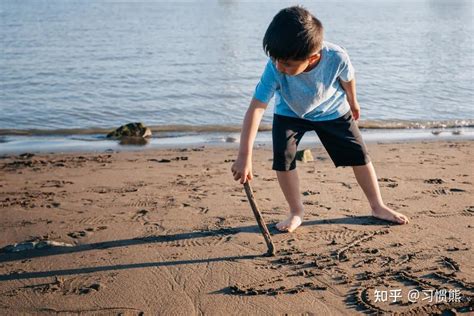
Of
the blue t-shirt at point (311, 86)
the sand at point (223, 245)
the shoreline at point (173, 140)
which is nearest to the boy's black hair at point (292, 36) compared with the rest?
the blue t-shirt at point (311, 86)

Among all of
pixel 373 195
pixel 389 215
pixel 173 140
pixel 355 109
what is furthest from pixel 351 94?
pixel 173 140

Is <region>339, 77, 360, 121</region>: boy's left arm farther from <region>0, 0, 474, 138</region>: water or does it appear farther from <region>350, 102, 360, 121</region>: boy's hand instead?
<region>0, 0, 474, 138</region>: water

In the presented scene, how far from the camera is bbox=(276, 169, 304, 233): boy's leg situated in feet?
14.5

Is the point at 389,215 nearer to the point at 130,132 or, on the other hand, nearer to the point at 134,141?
Result: the point at 134,141

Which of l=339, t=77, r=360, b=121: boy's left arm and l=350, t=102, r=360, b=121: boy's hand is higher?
l=339, t=77, r=360, b=121: boy's left arm

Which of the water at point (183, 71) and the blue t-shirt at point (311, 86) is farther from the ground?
the blue t-shirt at point (311, 86)

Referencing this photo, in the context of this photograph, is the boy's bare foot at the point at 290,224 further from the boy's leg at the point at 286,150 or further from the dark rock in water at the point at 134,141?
the dark rock in water at the point at 134,141

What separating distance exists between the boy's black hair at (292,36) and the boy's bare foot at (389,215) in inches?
59.9

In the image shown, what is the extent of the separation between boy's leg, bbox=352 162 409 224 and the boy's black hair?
129 cm

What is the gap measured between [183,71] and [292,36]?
1117cm

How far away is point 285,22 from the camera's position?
349 cm

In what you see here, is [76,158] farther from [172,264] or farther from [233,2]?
[233,2]

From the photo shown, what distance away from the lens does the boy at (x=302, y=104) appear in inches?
139

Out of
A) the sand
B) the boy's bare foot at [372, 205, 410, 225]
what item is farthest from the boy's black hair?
the boy's bare foot at [372, 205, 410, 225]
